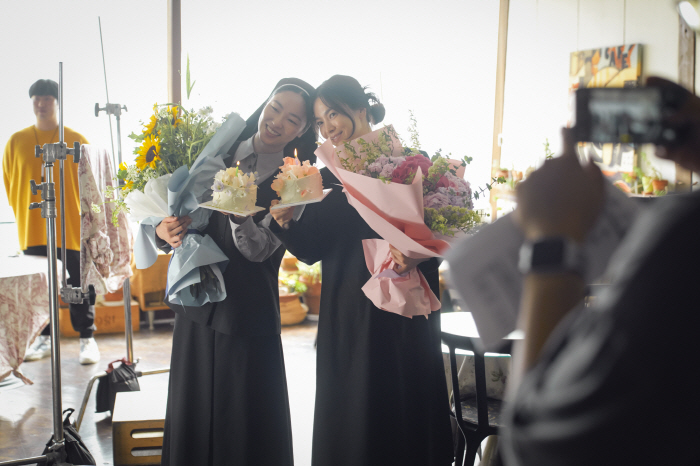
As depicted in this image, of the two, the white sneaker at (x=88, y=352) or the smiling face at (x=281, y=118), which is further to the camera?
the white sneaker at (x=88, y=352)

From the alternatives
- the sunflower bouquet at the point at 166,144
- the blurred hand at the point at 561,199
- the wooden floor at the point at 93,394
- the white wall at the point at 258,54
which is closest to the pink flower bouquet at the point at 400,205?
the sunflower bouquet at the point at 166,144

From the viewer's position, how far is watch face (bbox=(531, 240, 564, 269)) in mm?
572

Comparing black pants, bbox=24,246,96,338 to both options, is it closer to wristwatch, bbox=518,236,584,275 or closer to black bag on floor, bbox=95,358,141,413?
black bag on floor, bbox=95,358,141,413

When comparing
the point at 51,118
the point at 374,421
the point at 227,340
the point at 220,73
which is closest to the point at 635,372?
the point at 374,421

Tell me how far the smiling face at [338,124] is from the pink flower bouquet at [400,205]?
0.16 m

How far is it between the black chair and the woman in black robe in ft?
2.19

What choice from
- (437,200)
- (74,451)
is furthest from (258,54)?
(437,200)

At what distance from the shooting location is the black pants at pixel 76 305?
3.94 metres

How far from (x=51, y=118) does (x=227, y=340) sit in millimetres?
2973

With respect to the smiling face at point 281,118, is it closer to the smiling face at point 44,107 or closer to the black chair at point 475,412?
the black chair at point 475,412

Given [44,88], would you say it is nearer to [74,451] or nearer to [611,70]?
[74,451]

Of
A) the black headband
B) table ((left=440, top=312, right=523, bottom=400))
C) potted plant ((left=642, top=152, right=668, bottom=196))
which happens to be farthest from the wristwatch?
potted plant ((left=642, top=152, right=668, bottom=196))

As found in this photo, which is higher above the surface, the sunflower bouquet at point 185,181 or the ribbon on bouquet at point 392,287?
the sunflower bouquet at point 185,181

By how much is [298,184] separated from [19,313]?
2726 mm
